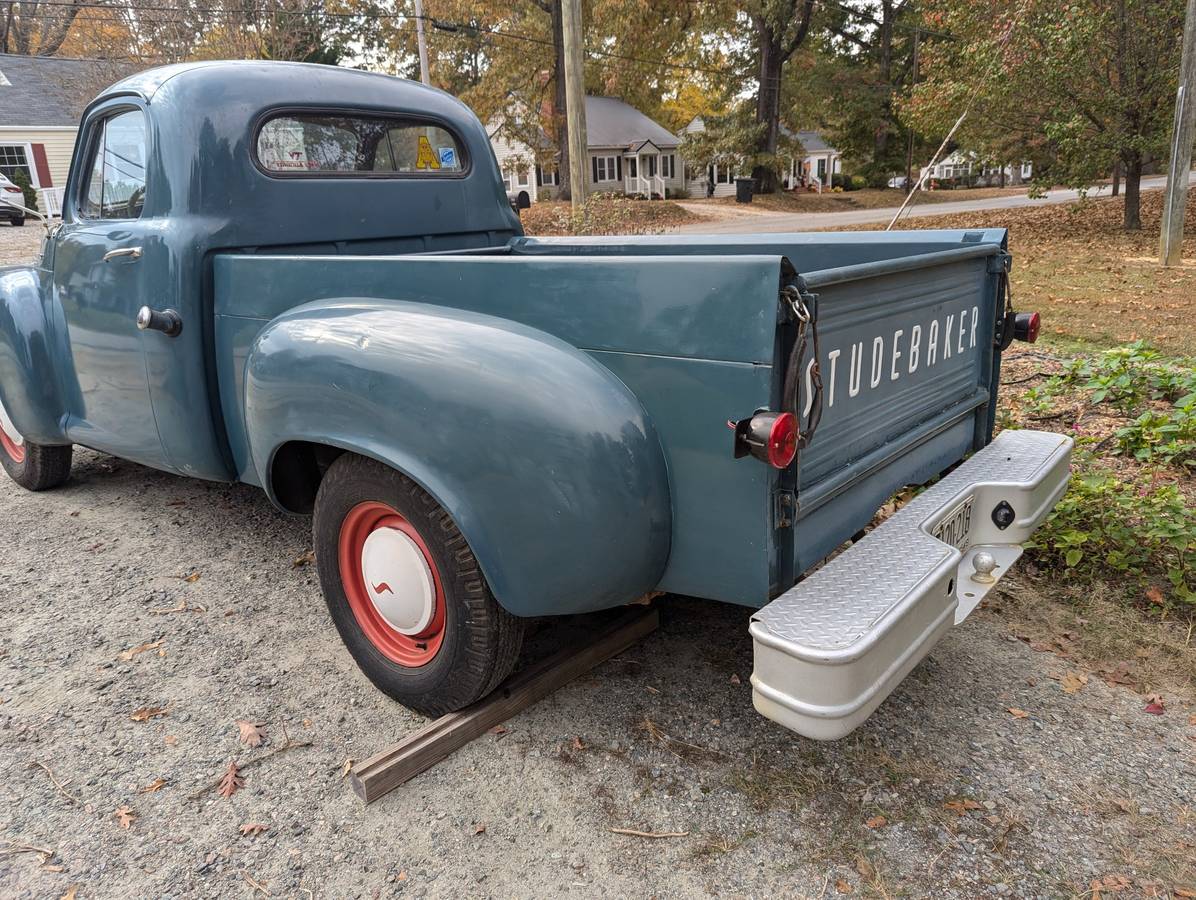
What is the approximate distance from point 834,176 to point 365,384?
49164mm

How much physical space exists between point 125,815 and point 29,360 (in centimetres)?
247

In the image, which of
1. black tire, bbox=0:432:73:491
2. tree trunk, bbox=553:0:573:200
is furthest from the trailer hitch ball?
tree trunk, bbox=553:0:573:200

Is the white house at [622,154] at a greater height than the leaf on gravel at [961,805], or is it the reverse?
the white house at [622,154]

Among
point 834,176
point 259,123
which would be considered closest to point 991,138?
point 259,123

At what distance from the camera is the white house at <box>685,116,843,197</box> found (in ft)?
123

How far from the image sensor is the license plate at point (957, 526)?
2.36 meters

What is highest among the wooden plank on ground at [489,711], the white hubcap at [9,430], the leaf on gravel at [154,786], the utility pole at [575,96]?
the utility pole at [575,96]

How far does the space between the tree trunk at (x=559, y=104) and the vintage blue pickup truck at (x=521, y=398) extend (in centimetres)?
2078

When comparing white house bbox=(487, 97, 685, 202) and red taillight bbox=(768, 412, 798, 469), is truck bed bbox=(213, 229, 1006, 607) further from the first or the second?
white house bbox=(487, 97, 685, 202)

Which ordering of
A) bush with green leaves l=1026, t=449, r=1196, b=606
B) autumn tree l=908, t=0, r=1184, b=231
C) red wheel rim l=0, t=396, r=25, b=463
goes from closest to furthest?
1. bush with green leaves l=1026, t=449, r=1196, b=606
2. red wheel rim l=0, t=396, r=25, b=463
3. autumn tree l=908, t=0, r=1184, b=231

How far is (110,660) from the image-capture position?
9.73ft

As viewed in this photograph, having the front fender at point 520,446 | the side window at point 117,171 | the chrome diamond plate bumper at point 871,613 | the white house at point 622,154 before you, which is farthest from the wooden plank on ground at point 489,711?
the white house at point 622,154

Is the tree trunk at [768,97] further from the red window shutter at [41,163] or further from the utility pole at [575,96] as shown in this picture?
the red window shutter at [41,163]

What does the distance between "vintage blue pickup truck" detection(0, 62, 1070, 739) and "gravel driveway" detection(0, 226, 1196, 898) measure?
359 millimetres
